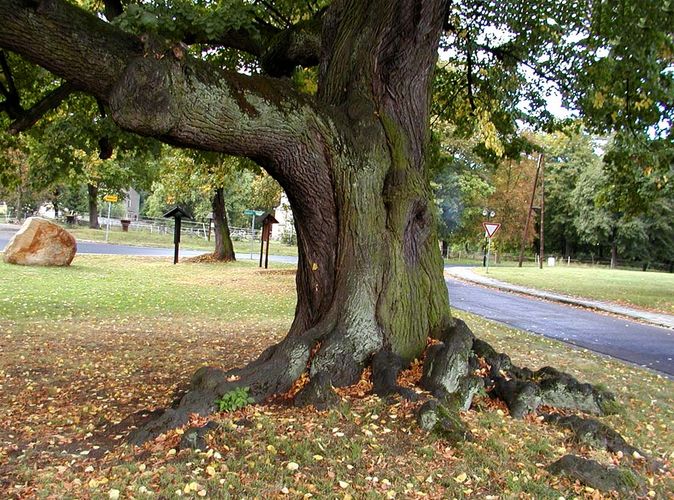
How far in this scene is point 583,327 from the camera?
13.8 m

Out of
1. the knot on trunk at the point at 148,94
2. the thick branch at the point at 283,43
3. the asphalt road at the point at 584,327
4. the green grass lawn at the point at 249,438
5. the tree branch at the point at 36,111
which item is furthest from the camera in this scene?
the asphalt road at the point at 584,327

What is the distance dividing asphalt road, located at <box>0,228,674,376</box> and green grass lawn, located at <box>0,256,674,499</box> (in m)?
1.67

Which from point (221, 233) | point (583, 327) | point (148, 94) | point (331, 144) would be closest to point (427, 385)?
point (331, 144)

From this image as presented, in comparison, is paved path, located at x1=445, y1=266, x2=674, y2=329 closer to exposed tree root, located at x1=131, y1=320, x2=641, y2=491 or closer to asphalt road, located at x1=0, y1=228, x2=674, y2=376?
asphalt road, located at x1=0, y1=228, x2=674, y2=376

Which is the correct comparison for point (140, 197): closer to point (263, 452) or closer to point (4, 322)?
point (4, 322)

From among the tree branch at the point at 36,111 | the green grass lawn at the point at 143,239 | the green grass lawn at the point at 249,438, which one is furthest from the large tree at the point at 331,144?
the green grass lawn at the point at 143,239

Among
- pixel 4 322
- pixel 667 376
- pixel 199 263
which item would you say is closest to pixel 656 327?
pixel 667 376

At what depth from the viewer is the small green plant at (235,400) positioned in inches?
188

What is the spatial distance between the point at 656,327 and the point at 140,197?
90.5 metres

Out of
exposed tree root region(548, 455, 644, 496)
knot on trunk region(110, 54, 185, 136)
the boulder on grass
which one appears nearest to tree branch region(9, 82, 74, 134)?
knot on trunk region(110, 54, 185, 136)

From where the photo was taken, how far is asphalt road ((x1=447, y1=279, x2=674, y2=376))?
416 inches

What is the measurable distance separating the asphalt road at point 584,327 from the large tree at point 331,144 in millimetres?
5635

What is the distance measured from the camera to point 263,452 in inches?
161

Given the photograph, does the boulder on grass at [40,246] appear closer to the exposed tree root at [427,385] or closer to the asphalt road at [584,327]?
the asphalt road at [584,327]
